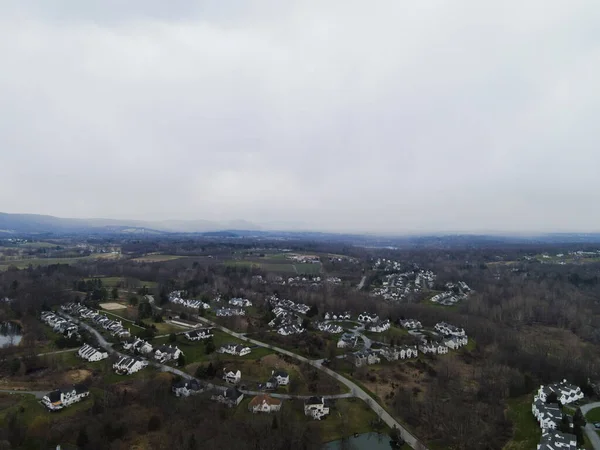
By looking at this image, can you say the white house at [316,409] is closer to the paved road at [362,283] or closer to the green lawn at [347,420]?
the green lawn at [347,420]

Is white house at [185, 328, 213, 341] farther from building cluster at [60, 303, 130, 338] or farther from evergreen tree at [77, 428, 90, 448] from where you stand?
evergreen tree at [77, 428, 90, 448]

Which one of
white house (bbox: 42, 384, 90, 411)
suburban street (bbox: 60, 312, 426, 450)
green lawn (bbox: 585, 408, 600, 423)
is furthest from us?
green lawn (bbox: 585, 408, 600, 423)

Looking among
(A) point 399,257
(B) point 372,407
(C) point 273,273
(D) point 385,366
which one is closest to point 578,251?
(A) point 399,257

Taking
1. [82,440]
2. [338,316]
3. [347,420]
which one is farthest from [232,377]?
[338,316]

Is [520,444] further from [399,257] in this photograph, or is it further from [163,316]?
[399,257]

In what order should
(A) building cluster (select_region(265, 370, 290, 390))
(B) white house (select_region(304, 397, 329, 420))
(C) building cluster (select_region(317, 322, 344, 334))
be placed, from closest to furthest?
(B) white house (select_region(304, 397, 329, 420)) → (A) building cluster (select_region(265, 370, 290, 390)) → (C) building cluster (select_region(317, 322, 344, 334))

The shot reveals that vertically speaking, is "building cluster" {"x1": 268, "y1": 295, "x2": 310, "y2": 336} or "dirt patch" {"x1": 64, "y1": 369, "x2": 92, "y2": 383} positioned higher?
"building cluster" {"x1": 268, "y1": 295, "x2": 310, "y2": 336}

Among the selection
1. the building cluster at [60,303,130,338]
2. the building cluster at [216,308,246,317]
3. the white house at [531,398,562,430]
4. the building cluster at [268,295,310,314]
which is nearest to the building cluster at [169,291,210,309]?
the building cluster at [216,308,246,317]
